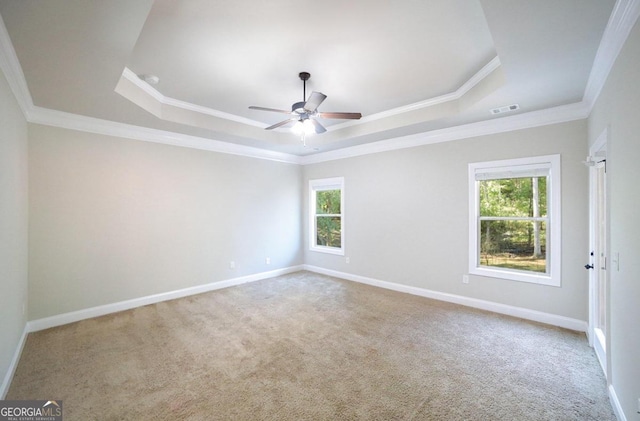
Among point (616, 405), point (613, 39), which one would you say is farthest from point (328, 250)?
point (613, 39)

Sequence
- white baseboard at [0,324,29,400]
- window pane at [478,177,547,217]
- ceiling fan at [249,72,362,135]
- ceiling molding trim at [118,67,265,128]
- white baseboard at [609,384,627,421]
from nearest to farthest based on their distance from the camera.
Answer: white baseboard at [609,384,627,421], white baseboard at [0,324,29,400], ceiling fan at [249,72,362,135], ceiling molding trim at [118,67,265,128], window pane at [478,177,547,217]

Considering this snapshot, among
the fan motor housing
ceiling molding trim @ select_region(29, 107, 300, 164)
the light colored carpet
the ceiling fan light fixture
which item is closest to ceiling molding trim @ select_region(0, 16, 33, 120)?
ceiling molding trim @ select_region(29, 107, 300, 164)

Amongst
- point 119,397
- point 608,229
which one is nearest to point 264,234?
point 119,397

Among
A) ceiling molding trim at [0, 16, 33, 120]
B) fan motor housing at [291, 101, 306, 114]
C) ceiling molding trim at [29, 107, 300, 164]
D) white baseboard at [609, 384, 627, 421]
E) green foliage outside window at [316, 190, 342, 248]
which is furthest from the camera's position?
green foliage outside window at [316, 190, 342, 248]

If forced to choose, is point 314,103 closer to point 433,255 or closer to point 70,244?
point 433,255

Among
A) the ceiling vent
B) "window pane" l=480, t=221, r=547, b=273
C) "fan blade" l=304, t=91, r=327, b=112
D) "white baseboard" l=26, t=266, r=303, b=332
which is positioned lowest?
"white baseboard" l=26, t=266, r=303, b=332

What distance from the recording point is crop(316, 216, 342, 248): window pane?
6184 millimetres

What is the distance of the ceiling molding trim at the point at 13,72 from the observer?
78.1 inches

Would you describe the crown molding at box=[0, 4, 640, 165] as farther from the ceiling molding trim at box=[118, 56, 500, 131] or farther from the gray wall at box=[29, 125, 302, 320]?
the gray wall at box=[29, 125, 302, 320]

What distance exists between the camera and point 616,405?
1963mm

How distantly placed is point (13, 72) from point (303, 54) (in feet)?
8.36

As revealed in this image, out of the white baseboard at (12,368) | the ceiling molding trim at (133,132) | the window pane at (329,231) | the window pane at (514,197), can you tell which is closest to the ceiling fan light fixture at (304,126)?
the ceiling molding trim at (133,132)

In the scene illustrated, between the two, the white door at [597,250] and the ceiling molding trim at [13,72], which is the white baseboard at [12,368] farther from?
the white door at [597,250]

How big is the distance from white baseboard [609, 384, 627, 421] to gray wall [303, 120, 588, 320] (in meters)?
Result: 1.55
